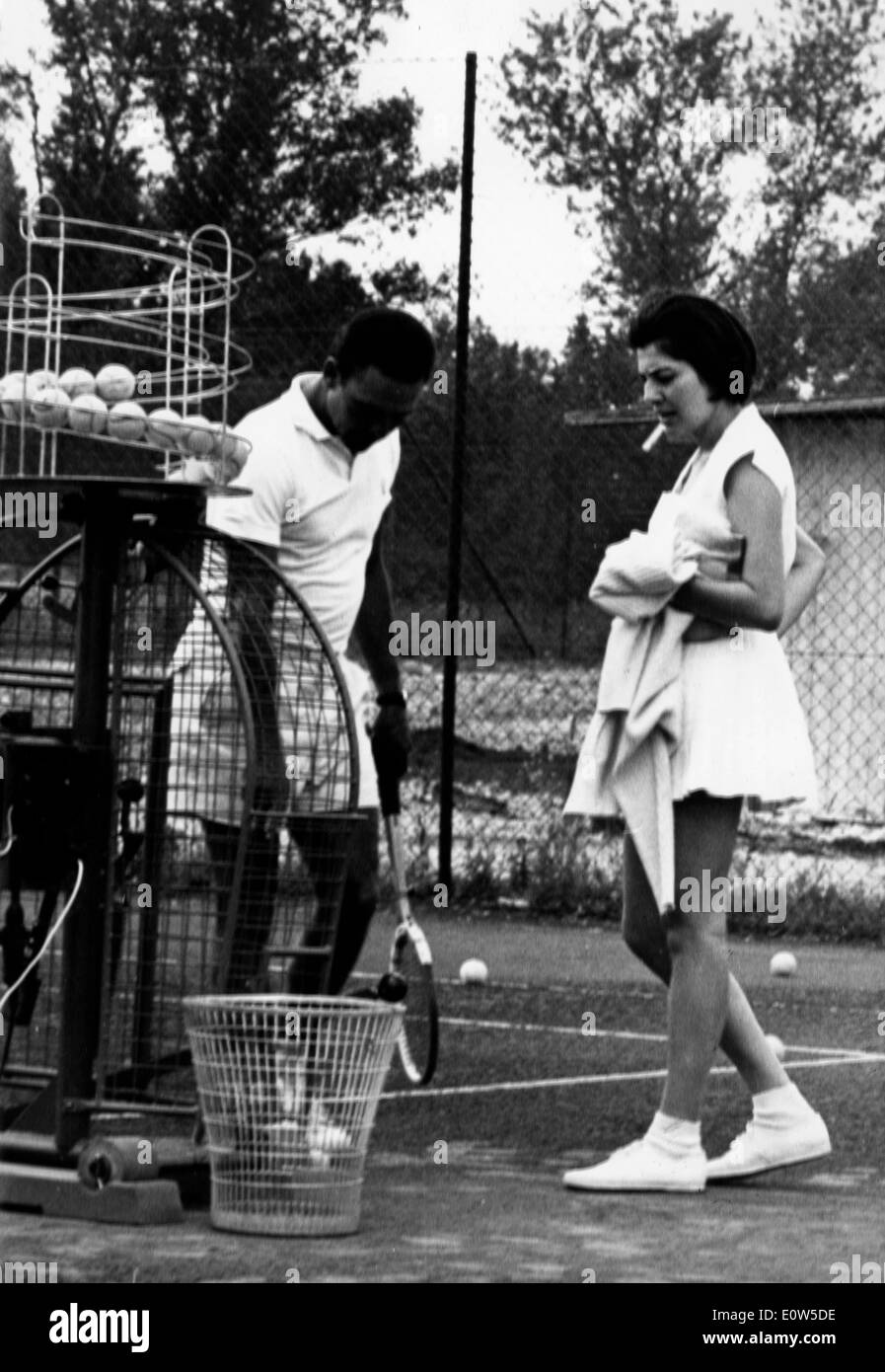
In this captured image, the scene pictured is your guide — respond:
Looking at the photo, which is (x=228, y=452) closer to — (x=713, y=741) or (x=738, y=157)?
(x=713, y=741)

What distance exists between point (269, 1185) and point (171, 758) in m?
1.18

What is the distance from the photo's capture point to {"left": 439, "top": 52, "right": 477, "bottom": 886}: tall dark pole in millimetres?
12086

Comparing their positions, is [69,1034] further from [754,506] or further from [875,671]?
[875,671]

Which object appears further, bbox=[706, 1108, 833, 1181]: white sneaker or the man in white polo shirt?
the man in white polo shirt

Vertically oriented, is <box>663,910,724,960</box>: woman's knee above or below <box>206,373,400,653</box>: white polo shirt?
below

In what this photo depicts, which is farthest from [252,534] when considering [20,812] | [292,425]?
[20,812]

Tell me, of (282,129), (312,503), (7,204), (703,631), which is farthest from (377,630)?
(7,204)

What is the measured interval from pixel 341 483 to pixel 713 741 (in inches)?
50.3

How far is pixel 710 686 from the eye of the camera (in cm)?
622

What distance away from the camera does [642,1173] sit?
6027 millimetres

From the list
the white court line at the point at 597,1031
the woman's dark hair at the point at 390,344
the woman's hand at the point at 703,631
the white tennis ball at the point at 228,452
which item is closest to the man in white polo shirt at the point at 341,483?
the woman's dark hair at the point at 390,344

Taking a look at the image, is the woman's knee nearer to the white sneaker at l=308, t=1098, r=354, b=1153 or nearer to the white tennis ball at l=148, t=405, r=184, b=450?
the white sneaker at l=308, t=1098, r=354, b=1153

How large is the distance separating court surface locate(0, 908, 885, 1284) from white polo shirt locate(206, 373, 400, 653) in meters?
1.40

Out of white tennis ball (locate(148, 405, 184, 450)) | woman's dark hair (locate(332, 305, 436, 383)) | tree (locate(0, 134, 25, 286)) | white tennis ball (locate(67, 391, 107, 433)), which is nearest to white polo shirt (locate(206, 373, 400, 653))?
woman's dark hair (locate(332, 305, 436, 383))
